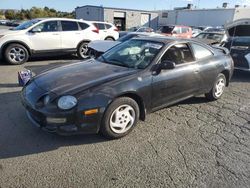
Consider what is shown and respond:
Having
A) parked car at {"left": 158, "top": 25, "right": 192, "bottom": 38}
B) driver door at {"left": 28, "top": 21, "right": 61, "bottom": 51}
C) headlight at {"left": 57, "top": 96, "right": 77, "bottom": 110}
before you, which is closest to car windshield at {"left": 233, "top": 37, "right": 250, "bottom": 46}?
driver door at {"left": 28, "top": 21, "right": 61, "bottom": 51}

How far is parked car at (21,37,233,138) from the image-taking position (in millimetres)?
3055

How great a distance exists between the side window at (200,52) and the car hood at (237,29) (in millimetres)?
3943

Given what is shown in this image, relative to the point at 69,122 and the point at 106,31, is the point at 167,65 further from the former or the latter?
the point at 106,31

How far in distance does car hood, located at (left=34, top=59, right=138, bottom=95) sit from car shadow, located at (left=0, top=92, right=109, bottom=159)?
755 mm

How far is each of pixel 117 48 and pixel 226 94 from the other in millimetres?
3167

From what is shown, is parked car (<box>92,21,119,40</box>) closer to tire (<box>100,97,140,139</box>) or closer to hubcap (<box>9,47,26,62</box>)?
hubcap (<box>9,47,26,62</box>)

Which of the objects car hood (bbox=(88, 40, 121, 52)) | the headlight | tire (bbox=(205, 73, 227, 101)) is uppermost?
car hood (bbox=(88, 40, 121, 52))

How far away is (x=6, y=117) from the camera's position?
13.3 feet

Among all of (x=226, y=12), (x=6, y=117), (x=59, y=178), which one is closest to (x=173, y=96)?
(x=59, y=178)

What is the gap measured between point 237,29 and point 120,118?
7.02 m

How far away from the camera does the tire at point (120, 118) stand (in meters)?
3.28

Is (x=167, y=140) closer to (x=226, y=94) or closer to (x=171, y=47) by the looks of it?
(x=171, y=47)

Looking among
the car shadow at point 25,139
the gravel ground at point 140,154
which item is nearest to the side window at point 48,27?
the gravel ground at point 140,154

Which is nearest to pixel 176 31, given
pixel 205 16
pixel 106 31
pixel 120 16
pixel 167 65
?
pixel 106 31
